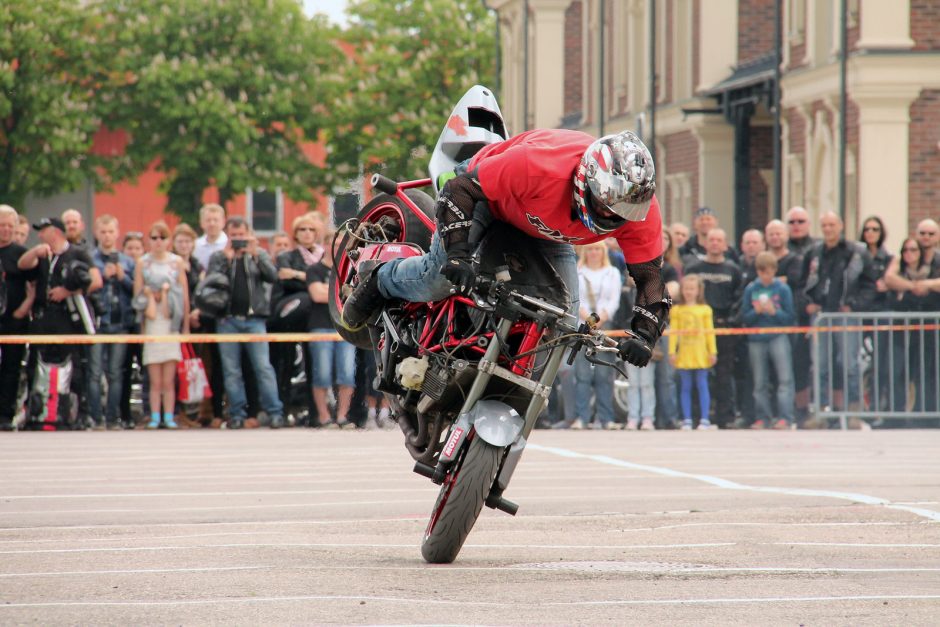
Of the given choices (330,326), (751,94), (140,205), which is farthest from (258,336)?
(140,205)

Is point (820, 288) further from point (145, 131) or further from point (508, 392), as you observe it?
point (145, 131)

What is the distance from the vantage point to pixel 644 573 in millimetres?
8039

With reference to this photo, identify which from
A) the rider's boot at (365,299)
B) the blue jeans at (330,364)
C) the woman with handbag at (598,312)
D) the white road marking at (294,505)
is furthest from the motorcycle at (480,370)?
the woman with handbag at (598,312)

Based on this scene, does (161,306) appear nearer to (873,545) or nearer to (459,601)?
(873,545)

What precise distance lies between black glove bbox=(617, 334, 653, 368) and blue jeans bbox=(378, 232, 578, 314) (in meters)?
0.35

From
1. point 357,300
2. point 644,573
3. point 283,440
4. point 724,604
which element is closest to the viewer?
point 724,604

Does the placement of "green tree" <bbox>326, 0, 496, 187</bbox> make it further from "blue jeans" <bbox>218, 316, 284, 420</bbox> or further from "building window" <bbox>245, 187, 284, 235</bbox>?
"blue jeans" <bbox>218, 316, 284, 420</bbox>

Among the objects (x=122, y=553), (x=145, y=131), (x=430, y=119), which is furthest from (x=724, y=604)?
(x=430, y=119)

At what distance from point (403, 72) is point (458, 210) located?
174 feet

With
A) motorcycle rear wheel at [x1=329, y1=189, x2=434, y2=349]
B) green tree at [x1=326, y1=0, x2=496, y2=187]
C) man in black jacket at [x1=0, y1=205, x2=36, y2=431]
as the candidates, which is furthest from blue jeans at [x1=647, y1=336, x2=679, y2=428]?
green tree at [x1=326, y1=0, x2=496, y2=187]

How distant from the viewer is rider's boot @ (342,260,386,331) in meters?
9.64

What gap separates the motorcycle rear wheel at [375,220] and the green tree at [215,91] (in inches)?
1619

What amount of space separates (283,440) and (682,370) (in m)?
4.33

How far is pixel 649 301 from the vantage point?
8828 mm
